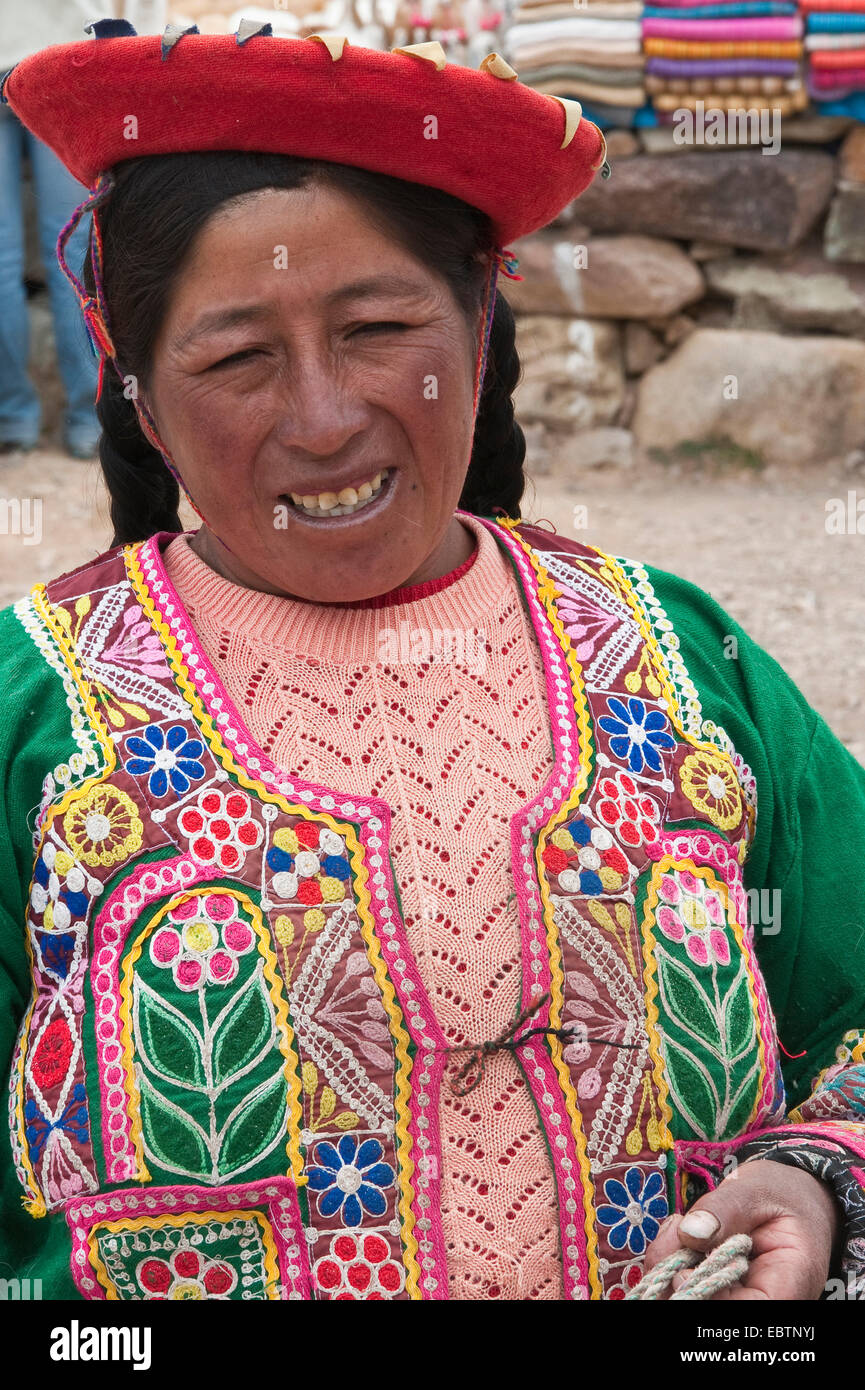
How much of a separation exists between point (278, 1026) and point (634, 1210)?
440 mm

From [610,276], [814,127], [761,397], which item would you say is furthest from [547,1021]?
[814,127]

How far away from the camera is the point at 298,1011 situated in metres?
1.58

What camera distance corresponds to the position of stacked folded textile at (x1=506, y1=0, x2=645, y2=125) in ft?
22.1

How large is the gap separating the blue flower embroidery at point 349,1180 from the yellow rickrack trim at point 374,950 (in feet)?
0.08

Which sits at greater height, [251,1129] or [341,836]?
[341,836]

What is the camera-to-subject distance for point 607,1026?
1.66m

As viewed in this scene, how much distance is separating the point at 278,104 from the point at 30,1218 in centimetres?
121

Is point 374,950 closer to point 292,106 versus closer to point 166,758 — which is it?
point 166,758

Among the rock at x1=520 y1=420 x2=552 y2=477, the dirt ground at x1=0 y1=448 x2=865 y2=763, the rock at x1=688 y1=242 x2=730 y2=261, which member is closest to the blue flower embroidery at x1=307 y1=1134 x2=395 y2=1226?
the dirt ground at x1=0 y1=448 x2=865 y2=763

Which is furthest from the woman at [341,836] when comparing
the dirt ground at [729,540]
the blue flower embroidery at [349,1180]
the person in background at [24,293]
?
the person in background at [24,293]

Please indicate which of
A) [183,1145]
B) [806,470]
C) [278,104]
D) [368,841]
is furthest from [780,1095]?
[806,470]

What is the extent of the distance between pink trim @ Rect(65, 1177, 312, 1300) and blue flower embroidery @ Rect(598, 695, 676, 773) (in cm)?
61

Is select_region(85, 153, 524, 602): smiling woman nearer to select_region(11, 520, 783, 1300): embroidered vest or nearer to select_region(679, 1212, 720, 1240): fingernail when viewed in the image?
select_region(11, 520, 783, 1300): embroidered vest
